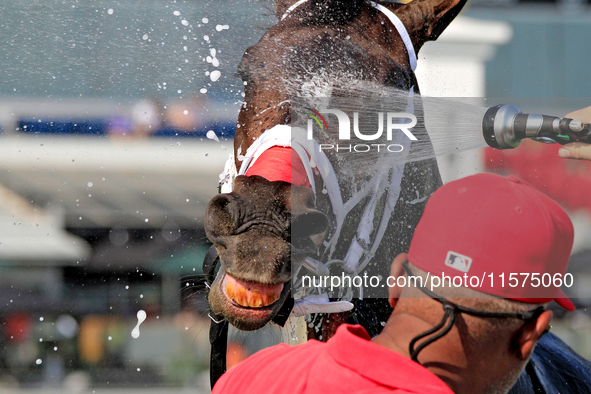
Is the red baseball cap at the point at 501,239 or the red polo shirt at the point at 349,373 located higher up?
the red baseball cap at the point at 501,239

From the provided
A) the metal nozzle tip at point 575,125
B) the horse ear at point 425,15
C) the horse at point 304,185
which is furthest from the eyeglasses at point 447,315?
A: the horse ear at point 425,15

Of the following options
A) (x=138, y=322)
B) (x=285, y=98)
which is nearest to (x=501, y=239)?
(x=285, y=98)

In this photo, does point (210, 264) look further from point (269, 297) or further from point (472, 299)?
point (472, 299)

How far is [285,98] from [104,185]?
6078 millimetres

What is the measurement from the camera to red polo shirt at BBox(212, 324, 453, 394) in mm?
528

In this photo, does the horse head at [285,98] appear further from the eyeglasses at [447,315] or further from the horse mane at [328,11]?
the eyeglasses at [447,315]

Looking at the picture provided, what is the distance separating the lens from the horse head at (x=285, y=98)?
0.92 metres

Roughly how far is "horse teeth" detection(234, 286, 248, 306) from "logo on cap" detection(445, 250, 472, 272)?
42 cm

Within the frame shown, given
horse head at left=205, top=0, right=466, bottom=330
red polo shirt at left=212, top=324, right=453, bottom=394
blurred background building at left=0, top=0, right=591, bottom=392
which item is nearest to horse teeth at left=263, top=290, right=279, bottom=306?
horse head at left=205, top=0, right=466, bottom=330

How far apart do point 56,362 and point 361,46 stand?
5.73 m

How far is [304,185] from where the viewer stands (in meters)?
1.04

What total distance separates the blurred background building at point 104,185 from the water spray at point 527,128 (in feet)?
13.0

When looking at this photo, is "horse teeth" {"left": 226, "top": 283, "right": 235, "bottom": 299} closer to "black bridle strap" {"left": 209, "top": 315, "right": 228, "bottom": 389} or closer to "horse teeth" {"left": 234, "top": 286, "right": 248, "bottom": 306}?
"horse teeth" {"left": 234, "top": 286, "right": 248, "bottom": 306}

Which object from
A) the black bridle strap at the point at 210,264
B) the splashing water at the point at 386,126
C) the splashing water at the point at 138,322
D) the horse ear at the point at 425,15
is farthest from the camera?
the splashing water at the point at 138,322
